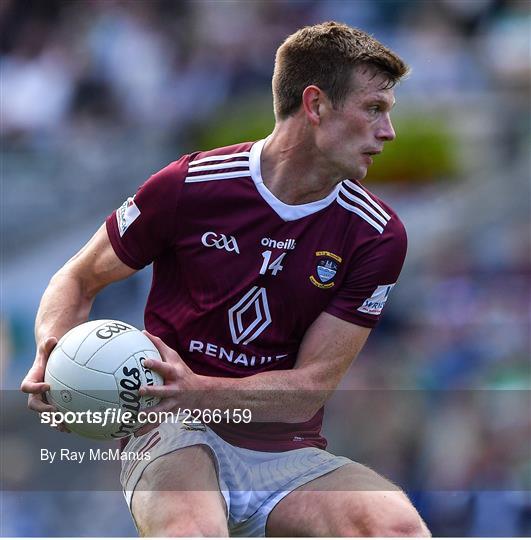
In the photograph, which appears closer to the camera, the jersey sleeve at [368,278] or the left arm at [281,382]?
the left arm at [281,382]

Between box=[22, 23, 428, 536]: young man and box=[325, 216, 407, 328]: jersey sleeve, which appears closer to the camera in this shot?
box=[22, 23, 428, 536]: young man

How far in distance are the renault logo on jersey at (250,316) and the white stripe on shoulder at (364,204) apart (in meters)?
0.55

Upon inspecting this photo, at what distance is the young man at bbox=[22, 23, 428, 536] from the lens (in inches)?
185

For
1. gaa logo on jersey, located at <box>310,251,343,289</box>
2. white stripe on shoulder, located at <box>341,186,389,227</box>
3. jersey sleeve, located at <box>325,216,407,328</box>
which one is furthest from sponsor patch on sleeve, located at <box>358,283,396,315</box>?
white stripe on shoulder, located at <box>341,186,389,227</box>

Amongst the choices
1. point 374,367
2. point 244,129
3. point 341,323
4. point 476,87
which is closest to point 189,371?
point 341,323

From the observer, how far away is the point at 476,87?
39.3ft

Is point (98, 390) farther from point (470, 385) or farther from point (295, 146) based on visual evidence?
point (470, 385)

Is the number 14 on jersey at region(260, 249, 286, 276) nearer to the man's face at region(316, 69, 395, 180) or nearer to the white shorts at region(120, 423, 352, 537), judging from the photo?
the man's face at region(316, 69, 395, 180)

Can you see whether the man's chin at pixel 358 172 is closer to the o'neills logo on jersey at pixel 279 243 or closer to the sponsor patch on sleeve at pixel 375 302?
the o'neills logo on jersey at pixel 279 243

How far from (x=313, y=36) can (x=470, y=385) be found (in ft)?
20.1

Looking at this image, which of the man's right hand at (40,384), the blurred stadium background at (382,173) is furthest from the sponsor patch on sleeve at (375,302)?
the blurred stadium background at (382,173)

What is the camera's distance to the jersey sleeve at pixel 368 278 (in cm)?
483

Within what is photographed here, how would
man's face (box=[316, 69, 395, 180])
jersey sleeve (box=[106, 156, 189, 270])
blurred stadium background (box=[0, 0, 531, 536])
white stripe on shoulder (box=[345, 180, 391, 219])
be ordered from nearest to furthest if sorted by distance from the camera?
man's face (box=[316, 69, 395, 180]) < jersey sleeve (box=[106, 156, 189, 270]) < white stripe on shoulder (box=[345, 180, 391, 219]) < blurred stadium background (box=[0, 0, 531, 536])

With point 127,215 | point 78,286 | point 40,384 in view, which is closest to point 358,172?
point 127,215
